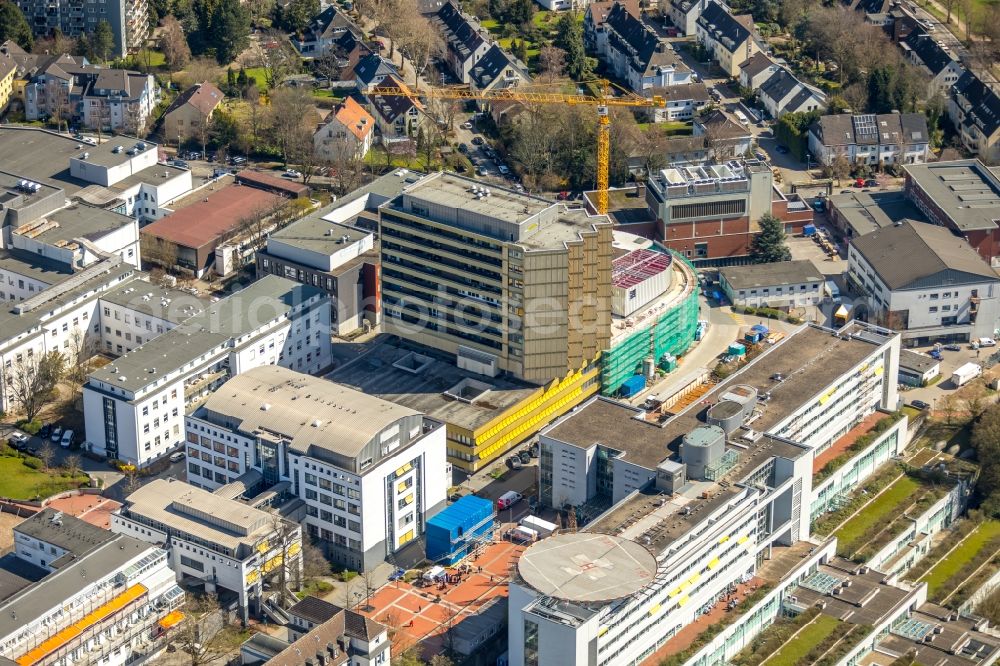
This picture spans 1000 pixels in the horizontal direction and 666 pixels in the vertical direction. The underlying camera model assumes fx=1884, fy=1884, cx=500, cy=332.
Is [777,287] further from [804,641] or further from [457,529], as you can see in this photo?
[804,641]

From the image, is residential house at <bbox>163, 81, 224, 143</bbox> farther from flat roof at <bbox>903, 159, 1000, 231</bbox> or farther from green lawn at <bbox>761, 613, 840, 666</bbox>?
green lawn at <bbox>761, 613, 840, 666</bbox>

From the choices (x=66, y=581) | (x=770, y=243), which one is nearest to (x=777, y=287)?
(x=770, y=243)

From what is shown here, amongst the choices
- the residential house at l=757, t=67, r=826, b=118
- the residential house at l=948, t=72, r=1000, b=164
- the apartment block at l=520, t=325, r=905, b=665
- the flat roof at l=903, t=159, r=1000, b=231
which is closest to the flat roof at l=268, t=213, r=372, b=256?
the apartment block at l=520, t=325, r=905, b=665

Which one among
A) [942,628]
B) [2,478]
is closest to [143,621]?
[2,478]

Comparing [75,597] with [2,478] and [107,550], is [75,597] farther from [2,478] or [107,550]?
[2,478]

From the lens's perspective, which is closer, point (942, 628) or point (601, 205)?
point (942, 628)

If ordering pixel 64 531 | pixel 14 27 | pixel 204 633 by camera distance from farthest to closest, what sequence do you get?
pixel 14 27, pixel 64 531, pixel 204 633
